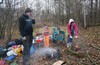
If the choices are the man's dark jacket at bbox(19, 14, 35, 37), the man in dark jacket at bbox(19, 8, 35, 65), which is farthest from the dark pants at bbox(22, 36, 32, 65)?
the man's dark jacket at bbox(19, 14, 35, 37)

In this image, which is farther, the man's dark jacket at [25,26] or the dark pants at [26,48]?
the dark pants at [26,48]

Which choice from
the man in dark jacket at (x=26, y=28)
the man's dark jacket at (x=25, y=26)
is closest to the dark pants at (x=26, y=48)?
the man in dark jacket at (x=26, y=28)

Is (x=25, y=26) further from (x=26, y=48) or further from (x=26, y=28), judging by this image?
(x=26, y=48)

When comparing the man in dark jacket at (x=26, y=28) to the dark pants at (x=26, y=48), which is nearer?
the man in dark jacket at (x=26, y=28)

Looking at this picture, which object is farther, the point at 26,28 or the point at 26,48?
the point at 26,48

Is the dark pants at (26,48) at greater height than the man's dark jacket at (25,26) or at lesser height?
lesser

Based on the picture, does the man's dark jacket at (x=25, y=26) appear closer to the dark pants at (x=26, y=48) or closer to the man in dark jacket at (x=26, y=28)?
the man in dark jacket at (x=26, y=28)

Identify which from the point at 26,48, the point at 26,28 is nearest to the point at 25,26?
the point at 26,28

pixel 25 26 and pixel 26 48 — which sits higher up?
pixel 25 26

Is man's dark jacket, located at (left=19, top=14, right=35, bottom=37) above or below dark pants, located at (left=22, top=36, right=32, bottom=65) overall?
above

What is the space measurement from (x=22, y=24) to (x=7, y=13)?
5.92 m

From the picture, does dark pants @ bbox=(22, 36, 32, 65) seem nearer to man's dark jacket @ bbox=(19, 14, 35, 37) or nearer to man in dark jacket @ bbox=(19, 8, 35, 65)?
man in dark jacket @ bbox=(19, 8, 35, 65)

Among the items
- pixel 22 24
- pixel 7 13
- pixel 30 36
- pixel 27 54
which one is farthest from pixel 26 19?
pixel 7 13

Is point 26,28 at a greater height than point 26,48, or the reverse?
point 26,28
